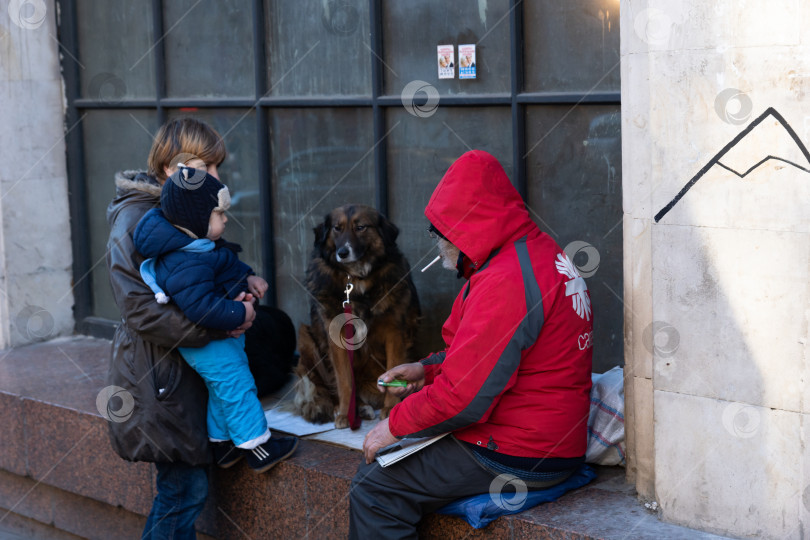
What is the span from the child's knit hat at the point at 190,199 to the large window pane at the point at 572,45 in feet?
5.74

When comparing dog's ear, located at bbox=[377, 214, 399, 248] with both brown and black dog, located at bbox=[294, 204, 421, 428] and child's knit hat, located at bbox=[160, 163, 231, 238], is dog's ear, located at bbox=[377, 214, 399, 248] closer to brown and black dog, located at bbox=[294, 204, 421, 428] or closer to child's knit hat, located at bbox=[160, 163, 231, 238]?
brown and black dog, located at bbox=[294, 204, 421, 428]

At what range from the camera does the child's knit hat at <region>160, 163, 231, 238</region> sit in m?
3.83

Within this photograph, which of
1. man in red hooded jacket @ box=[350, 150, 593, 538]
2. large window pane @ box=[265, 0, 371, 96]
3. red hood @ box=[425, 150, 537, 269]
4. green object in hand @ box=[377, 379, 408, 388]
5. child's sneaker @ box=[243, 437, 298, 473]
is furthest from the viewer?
large window pane @ box=[265, 0, 371, 96]

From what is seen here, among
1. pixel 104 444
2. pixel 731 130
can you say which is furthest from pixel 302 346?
pixel 731 130

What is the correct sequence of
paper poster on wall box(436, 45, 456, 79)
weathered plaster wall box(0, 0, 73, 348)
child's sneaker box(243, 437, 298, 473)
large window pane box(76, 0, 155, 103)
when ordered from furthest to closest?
1. weathered plaster wall box(0, 0, 73, 348)
2. large window pane box(76, 0, 155, 103)
3. paper poster on wall box(436, 45, 456, 79)
4. child's sneaker box(243, 437, 298, 473)

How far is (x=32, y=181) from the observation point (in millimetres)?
6754

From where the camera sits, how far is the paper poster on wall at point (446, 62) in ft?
16.4

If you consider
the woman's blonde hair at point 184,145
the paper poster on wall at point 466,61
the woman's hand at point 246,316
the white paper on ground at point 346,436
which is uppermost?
the paper poster on wall at point 466,61

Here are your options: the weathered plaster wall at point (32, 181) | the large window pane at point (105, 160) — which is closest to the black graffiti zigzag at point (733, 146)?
the large window pane at point (105, 160)

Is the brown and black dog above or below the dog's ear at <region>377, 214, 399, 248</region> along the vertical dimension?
below

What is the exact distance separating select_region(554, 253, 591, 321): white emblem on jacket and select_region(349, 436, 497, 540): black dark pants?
66 cm

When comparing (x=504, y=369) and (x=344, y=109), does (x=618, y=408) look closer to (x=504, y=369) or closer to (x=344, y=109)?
(x=504, y=369)

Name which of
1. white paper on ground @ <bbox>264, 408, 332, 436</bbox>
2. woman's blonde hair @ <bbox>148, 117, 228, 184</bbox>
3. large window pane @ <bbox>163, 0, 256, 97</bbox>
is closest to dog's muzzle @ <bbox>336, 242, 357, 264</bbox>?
woman's blonde hair @ <bbox>148, 117, 228, 184</bbox>

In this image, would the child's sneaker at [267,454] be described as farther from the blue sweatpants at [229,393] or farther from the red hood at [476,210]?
the red hood at [476,210]
